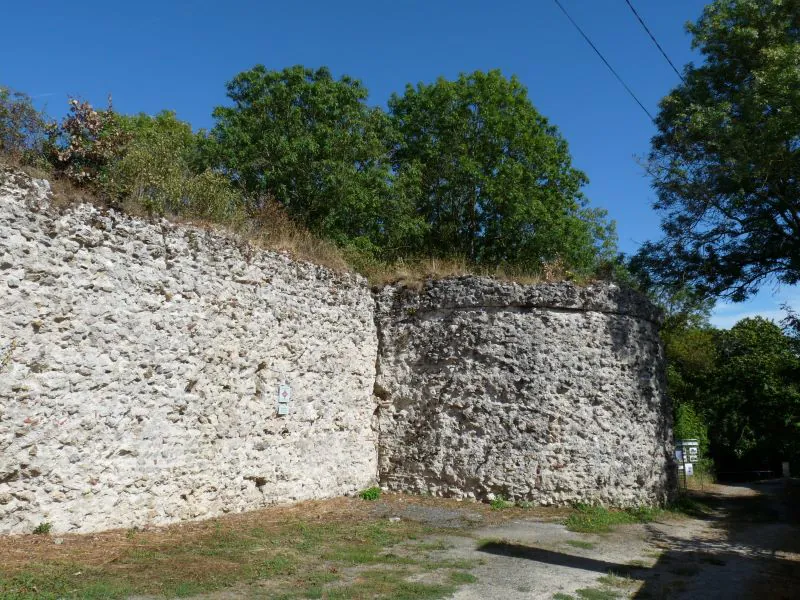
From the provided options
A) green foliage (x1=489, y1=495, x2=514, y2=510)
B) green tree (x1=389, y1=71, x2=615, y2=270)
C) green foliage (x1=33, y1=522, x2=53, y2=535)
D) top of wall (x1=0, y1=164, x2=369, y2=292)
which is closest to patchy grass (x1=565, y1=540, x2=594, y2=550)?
green foliage (x1=489, y1=495, x2=514, y2=510)

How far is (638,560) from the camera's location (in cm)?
768

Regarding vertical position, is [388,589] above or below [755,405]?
below

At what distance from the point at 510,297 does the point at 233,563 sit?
6825 millimetres

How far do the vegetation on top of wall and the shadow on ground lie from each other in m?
5.09

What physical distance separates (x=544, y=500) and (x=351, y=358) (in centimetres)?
416

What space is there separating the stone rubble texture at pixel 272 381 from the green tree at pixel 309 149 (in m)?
7.43

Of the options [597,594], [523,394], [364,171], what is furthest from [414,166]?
[597,594]

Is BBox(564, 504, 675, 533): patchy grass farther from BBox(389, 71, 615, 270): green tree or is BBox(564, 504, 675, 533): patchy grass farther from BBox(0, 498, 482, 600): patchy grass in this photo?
BBox(389, 71, 615, 270): green tree

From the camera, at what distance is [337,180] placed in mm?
18516

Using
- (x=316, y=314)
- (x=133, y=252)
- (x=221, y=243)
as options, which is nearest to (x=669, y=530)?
(x=316, y=314)

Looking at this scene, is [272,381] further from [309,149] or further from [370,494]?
[309,149]

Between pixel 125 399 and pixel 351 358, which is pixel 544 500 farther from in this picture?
pixel 125 399

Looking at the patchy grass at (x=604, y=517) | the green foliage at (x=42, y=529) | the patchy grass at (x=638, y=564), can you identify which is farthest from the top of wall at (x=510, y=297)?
the green foliage at (x=42, y=529)

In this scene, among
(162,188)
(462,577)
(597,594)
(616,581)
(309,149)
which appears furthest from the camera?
(309,149)
